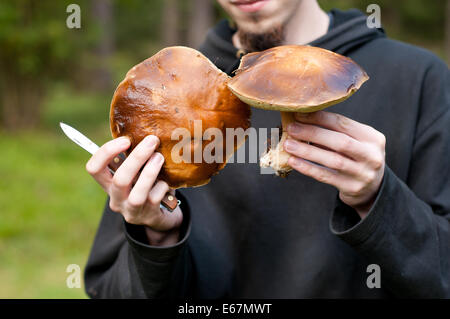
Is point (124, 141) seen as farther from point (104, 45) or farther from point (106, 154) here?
point (104, 45)

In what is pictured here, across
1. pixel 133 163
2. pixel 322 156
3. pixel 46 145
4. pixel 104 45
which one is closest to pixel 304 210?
pixel 322 156

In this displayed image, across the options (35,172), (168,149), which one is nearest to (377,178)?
(168,149)

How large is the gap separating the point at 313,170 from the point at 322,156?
0.22 feet

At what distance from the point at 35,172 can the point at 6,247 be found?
2504 millimetres

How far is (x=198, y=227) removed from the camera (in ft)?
7.70

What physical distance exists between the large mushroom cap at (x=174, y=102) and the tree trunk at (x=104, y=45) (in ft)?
55.9

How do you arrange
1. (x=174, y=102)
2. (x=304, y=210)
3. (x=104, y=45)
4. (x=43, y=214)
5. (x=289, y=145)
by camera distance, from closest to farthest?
(x=289, y=145), (x=174, y=102), (x=304, y=210), (x=43, y=214), (x=104, y=45)

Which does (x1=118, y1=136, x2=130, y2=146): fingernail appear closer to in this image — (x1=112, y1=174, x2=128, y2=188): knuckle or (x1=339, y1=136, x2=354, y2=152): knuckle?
(x1=112, y1=174, x2=128, y2=188): knuckle

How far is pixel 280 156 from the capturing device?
1.64m

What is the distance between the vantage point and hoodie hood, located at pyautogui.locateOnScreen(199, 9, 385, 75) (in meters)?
2.25

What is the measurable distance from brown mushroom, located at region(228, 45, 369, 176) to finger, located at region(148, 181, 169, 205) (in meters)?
0.44

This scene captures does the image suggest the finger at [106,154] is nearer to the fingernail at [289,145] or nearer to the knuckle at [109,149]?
the knuckle at [109,149]

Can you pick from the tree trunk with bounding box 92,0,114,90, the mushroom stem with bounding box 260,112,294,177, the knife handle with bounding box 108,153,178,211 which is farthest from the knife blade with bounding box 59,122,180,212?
the tree trunk with bounding box 92,0,114,90

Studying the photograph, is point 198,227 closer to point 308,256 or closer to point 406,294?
point 308,256
